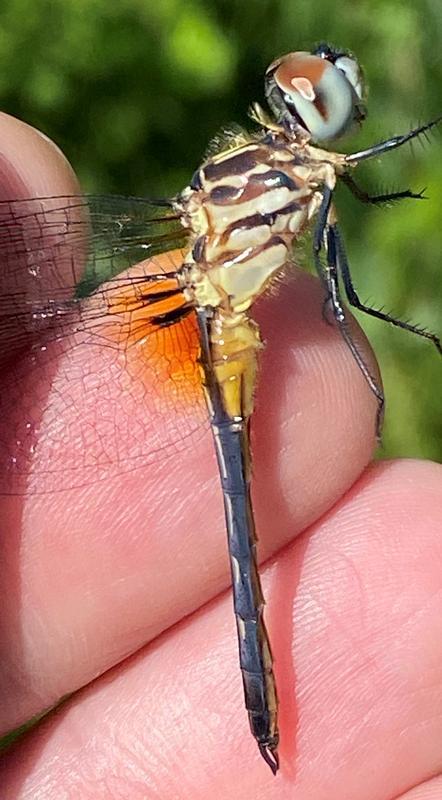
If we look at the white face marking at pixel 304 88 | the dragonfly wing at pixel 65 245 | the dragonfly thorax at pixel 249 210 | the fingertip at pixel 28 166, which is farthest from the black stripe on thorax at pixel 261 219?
the fingertip at pixel 28 166

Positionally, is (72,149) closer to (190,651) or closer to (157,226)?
(157,226)

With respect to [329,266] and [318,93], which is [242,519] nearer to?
[329,266]

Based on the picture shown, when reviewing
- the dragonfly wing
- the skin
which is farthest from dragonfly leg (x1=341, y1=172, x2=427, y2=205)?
the dragonfly wing

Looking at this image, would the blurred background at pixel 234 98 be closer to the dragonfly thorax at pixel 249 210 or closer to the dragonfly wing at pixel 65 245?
the dragonfly thorax at pixel 249 210

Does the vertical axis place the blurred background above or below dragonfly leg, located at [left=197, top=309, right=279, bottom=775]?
above

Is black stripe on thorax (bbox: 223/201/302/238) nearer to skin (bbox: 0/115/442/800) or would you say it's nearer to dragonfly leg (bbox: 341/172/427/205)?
dragonfly leg (bbox: 341/172/427/205)

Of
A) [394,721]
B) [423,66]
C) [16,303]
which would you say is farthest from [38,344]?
[423,66]

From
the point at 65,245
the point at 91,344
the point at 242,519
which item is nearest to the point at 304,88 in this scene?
the point at 65,245

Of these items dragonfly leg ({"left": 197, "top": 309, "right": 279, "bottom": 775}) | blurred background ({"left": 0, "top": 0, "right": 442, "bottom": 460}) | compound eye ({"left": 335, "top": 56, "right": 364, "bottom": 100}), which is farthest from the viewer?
blurred background ({"left": 0, "top": 0, "right": 442, "bottom": 460})
